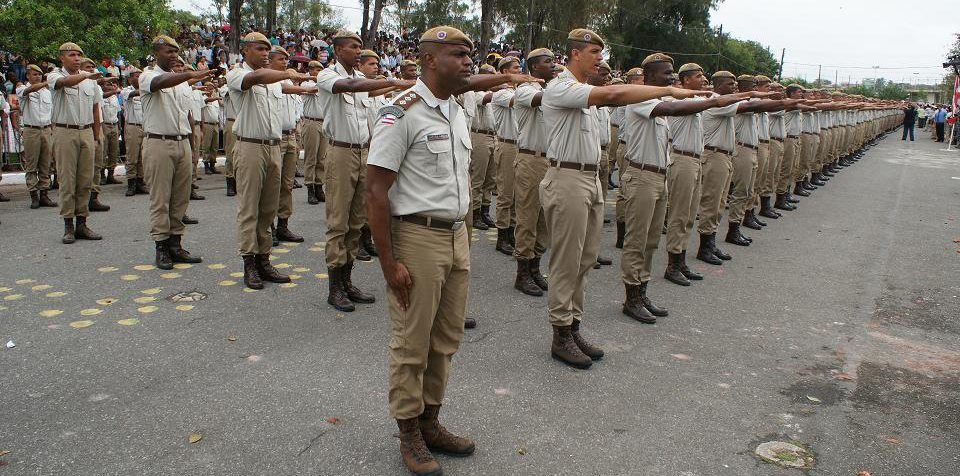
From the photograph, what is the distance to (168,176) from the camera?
21.9ft

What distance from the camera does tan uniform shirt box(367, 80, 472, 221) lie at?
2.98 metres

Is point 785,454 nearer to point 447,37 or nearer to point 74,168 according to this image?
point 447,37

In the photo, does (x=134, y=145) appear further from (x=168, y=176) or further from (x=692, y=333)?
(x=692, y=333)

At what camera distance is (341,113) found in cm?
601

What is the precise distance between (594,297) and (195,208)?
6.40 meters

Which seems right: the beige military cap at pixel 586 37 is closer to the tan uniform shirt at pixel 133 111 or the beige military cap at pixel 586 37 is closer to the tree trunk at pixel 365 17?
the tan uniform shirt at pixel 133 111

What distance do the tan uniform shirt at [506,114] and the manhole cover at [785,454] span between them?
5348 mm

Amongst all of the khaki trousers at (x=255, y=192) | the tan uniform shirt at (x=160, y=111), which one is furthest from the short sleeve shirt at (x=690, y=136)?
the tan uniform shirt at (x=160, y=111)

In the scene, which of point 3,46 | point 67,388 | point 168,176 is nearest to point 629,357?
point 67,388

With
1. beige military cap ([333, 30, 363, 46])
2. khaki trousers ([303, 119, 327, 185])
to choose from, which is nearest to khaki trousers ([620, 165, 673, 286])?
beige military cap ([333, 30, 363, 46])

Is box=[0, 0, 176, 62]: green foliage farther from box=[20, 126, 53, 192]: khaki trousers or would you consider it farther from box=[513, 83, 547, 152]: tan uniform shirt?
box=[513, 83, 547, 152]: tan uniform shirt

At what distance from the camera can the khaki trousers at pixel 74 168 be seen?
7590 mm

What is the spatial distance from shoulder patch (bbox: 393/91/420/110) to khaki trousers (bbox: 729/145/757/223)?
708 centimetres

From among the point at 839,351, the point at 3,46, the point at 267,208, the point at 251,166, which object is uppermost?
the point at 3,46
